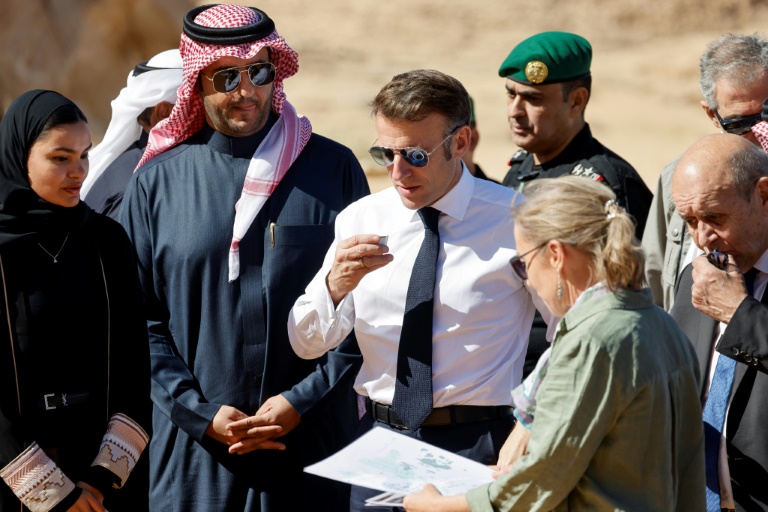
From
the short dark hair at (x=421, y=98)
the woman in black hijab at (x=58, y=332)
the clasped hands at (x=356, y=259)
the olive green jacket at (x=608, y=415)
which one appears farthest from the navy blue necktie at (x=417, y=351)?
the woman in black hijab at (x=58, y=332)

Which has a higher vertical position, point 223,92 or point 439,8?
point 439,8

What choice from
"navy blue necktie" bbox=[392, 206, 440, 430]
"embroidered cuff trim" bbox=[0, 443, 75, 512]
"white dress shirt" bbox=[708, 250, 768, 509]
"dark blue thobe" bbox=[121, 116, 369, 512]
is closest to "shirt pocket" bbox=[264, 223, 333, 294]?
"dark blue thobe" bbox=[121, 116, 369, 512]

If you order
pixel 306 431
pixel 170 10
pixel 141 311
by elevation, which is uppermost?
pixel 170 10

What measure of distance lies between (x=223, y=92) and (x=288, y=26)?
29.7 m

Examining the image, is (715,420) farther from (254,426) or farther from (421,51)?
(421,51)

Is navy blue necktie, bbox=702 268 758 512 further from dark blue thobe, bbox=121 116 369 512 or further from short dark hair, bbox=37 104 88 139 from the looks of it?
short dark hair, bbox=37 104 88 139

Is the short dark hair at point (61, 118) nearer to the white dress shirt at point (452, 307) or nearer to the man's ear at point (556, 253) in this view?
the white dress shirt at point (452, 307)

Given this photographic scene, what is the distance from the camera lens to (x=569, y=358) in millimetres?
2680

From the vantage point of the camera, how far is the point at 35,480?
3502 millimetres

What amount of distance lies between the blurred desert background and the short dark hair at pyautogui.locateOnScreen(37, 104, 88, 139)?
40.1 feet

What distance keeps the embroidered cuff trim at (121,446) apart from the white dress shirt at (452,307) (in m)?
0.61

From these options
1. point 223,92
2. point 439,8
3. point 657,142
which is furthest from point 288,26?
point 223,92

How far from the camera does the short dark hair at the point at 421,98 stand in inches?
143

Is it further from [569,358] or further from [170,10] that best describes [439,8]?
[569,358]
